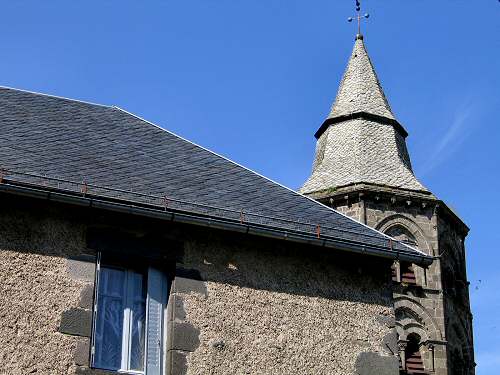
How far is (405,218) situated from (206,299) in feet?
56.0

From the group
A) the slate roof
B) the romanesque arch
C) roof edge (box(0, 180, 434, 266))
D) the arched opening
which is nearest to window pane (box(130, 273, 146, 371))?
roof edge (box(0, 180, 434, 266))

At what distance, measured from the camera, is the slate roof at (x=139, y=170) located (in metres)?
9.73

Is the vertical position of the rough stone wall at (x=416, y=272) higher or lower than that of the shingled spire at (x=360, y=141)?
lower

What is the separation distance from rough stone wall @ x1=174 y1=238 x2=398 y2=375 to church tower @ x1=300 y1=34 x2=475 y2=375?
14203mm

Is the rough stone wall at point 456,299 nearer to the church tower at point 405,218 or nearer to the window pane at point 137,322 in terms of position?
the church tower at point 405,218

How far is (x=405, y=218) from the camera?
26.1 m

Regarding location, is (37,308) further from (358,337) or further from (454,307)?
(454,307)

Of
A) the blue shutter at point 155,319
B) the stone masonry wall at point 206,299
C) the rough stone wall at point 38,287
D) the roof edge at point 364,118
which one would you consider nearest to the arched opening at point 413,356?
the roof edge at point 364,118

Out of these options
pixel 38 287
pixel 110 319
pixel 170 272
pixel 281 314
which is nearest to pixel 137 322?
pixel 110 319

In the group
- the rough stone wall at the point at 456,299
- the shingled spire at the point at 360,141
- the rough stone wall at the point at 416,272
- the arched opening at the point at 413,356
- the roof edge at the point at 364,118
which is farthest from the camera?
the roof edge at the point at 364,118

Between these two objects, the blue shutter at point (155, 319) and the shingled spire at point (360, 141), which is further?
the shingled spire at point (360, 141)

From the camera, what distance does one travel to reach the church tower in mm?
25578

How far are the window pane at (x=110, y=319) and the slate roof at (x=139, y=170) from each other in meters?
0.75

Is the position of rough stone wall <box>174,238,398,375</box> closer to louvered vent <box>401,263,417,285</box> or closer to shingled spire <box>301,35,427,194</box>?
louvered vent <box>401,263,417,285</box>
